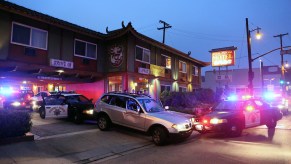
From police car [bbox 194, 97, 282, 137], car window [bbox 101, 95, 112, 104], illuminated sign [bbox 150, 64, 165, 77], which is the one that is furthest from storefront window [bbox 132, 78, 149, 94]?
police car [bbox 194, 97, 282, 137]

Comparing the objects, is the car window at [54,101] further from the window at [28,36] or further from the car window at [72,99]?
the window at [28,36]

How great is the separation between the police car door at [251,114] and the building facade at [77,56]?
951 centimetres

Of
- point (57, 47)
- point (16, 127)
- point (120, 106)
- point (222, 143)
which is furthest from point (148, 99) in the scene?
point (57, 47)

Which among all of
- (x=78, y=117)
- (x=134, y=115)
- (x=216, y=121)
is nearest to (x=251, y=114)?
(x=216, y=121)

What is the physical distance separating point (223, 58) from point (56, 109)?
25.3m

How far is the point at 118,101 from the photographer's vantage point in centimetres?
1123

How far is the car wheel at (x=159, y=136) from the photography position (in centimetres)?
912

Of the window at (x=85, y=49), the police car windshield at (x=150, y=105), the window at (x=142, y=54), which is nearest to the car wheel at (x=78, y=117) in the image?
the police car windshield at (x=150, y=105)

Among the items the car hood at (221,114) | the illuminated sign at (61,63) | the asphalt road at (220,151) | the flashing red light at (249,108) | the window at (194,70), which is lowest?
the asphalt road at (220,151)

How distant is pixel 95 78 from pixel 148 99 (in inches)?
430

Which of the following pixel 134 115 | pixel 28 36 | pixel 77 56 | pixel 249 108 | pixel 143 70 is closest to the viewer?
pixel 134 115

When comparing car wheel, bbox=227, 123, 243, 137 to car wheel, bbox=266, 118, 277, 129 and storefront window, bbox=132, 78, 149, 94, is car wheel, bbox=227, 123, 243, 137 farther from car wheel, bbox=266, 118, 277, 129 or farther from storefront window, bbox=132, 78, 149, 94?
storefront window, bbox=132, 78, 149, 94

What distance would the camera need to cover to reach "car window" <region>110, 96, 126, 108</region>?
10919 mm

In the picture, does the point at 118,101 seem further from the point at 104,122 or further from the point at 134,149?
the point at 134,149
